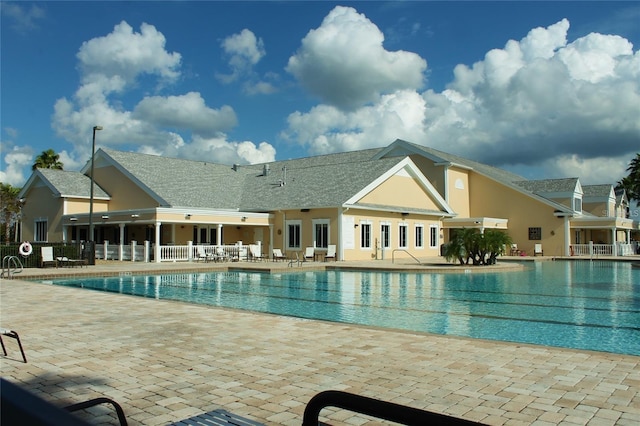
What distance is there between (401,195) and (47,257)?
20787 millimetres

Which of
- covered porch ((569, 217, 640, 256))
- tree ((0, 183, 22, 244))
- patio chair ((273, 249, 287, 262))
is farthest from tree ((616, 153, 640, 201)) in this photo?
tree ((0, 183, 22, 244))

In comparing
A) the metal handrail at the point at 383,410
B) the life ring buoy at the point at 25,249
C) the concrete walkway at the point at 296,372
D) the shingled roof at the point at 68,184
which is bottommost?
the concrete walkway at the point at 296,372

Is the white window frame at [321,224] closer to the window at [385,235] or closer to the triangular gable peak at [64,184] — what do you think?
the window at [385,235]

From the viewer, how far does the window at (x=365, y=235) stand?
101 feet

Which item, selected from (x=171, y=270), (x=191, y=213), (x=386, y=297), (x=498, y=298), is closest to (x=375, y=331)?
(x=386, y=297)

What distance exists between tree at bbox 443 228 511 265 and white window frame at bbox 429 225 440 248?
1081 centimetres

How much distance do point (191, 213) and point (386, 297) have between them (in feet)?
53.6

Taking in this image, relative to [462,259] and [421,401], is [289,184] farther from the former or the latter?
[421,401]

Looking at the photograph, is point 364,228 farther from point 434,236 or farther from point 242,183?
point 242,183

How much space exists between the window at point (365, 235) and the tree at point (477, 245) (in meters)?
5.95

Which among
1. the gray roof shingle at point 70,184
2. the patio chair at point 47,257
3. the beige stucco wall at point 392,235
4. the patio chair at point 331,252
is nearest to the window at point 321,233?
the patio chair at point 331,252

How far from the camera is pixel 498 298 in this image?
48.8ft

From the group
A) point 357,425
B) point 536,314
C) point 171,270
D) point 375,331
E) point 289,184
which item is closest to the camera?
point 357,425

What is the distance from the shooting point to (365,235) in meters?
31.1
